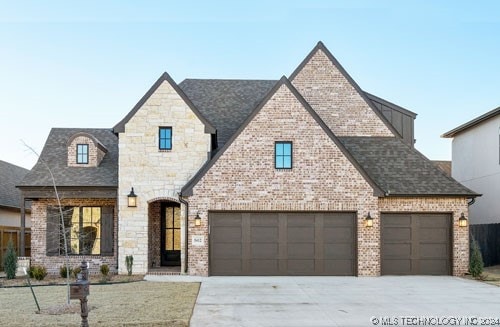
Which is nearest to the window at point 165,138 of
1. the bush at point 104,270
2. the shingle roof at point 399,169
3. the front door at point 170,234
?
the front door at point 170,234

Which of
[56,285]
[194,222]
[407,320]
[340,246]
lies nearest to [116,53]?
[194,222]

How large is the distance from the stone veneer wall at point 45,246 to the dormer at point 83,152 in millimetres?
1416

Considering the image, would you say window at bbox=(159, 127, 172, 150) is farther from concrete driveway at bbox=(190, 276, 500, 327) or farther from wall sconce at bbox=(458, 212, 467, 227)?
wall sconce at bbox=(458, 212, 467, 227)

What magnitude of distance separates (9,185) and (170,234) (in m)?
10.8

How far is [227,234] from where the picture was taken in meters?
18.5

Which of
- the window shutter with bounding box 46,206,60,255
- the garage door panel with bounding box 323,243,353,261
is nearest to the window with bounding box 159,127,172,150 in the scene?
the window shutter with bounding box 46,206,60,255

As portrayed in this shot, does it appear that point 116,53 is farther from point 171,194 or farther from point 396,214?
point 396,214

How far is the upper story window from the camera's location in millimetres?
19047

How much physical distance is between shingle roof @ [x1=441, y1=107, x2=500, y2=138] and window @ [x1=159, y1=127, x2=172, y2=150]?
14225 millimetres

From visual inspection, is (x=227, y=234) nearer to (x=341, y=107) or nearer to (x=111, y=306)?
(x=341, y=107)

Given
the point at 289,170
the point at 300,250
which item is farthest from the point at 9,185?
the point at 300,250

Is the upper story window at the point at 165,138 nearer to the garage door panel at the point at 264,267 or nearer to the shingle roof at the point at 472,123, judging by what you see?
the garage door panel at the point at 264,267

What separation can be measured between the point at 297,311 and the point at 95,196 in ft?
34.2

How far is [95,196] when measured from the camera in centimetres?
1944
